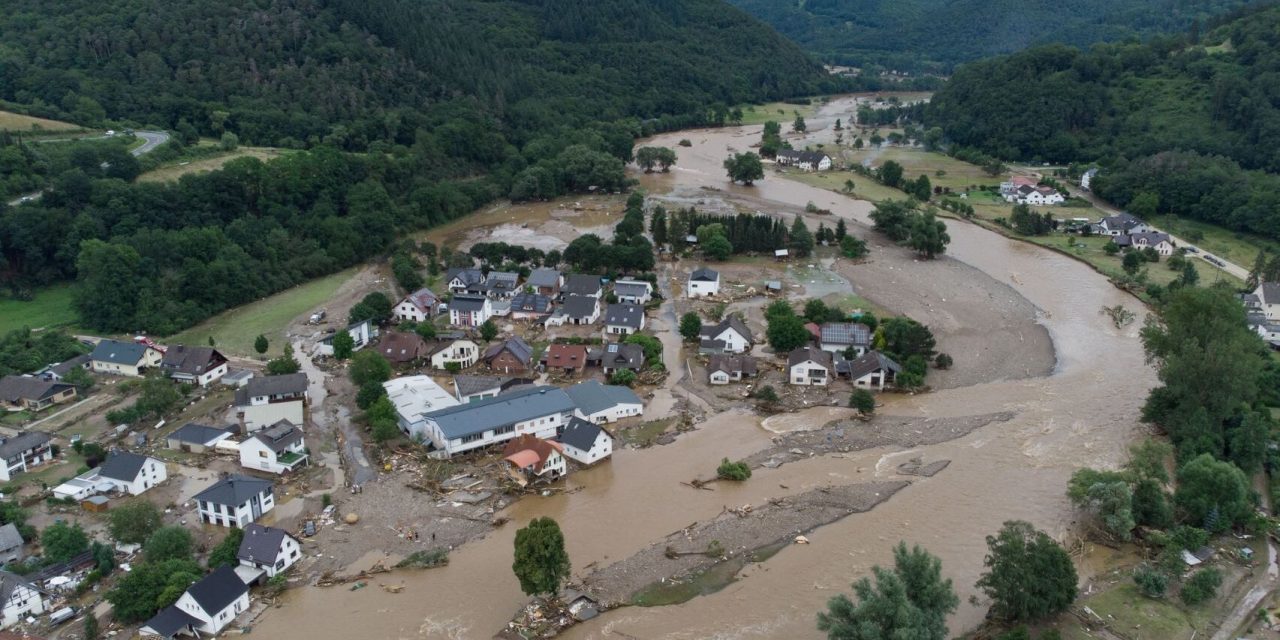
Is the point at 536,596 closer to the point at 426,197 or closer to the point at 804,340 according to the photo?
the point at 804,340

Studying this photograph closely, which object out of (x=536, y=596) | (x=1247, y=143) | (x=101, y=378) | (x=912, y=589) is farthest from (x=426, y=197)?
(x=1247, y=143)

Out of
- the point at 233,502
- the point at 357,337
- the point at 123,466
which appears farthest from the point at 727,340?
the point at 123,466

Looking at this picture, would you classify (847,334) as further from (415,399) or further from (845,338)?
(415,399)

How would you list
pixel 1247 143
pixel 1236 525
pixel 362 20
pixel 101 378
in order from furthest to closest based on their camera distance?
pixel 362 20 → pixel 1247 143 → pixel 101 378 → pixel 1236 525

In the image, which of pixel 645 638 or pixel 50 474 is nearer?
pixel 645 638

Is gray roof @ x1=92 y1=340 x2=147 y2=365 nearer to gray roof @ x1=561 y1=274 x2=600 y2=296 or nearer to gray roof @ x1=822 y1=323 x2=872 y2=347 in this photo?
gray roof @ x1=561 y1=274 x2=600 y2=296

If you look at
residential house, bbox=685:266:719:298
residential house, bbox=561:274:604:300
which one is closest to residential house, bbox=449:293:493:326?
residential house, bbox=561:274:604:300
